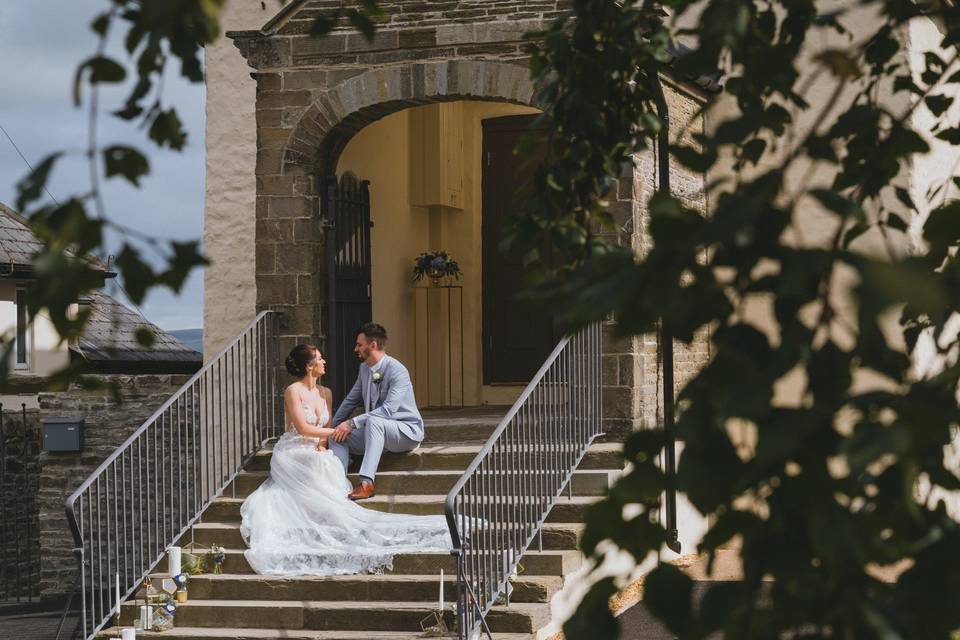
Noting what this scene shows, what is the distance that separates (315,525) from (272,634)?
895 mm

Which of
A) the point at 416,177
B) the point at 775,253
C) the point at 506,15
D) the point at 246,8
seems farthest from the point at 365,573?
the point at 775,253

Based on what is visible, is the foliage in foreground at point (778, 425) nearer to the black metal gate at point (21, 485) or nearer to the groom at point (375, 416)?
the groom at point (375, 416)

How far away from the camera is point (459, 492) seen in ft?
26.1

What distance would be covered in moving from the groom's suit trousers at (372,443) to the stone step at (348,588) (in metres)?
1.00

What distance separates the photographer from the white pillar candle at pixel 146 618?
8.71 meters

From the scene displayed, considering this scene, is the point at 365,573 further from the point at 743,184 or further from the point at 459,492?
the point at 743,184

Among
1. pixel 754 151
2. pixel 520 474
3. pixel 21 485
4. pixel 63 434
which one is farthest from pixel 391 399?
pixel 754 151

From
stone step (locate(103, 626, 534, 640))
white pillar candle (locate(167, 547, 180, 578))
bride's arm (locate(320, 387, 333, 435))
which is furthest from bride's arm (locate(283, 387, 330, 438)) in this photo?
stone step (locate(103, 626, 534, 640))

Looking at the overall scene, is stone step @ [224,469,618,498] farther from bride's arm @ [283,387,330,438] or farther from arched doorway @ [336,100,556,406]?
arched doorway @ [336,100,556,406]

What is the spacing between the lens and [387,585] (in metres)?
8.52

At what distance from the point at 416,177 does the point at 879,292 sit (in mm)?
11333

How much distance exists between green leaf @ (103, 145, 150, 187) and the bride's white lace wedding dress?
6.72m

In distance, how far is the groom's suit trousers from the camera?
9.52m

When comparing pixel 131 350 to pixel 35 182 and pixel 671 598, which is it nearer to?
pixel 35 182
